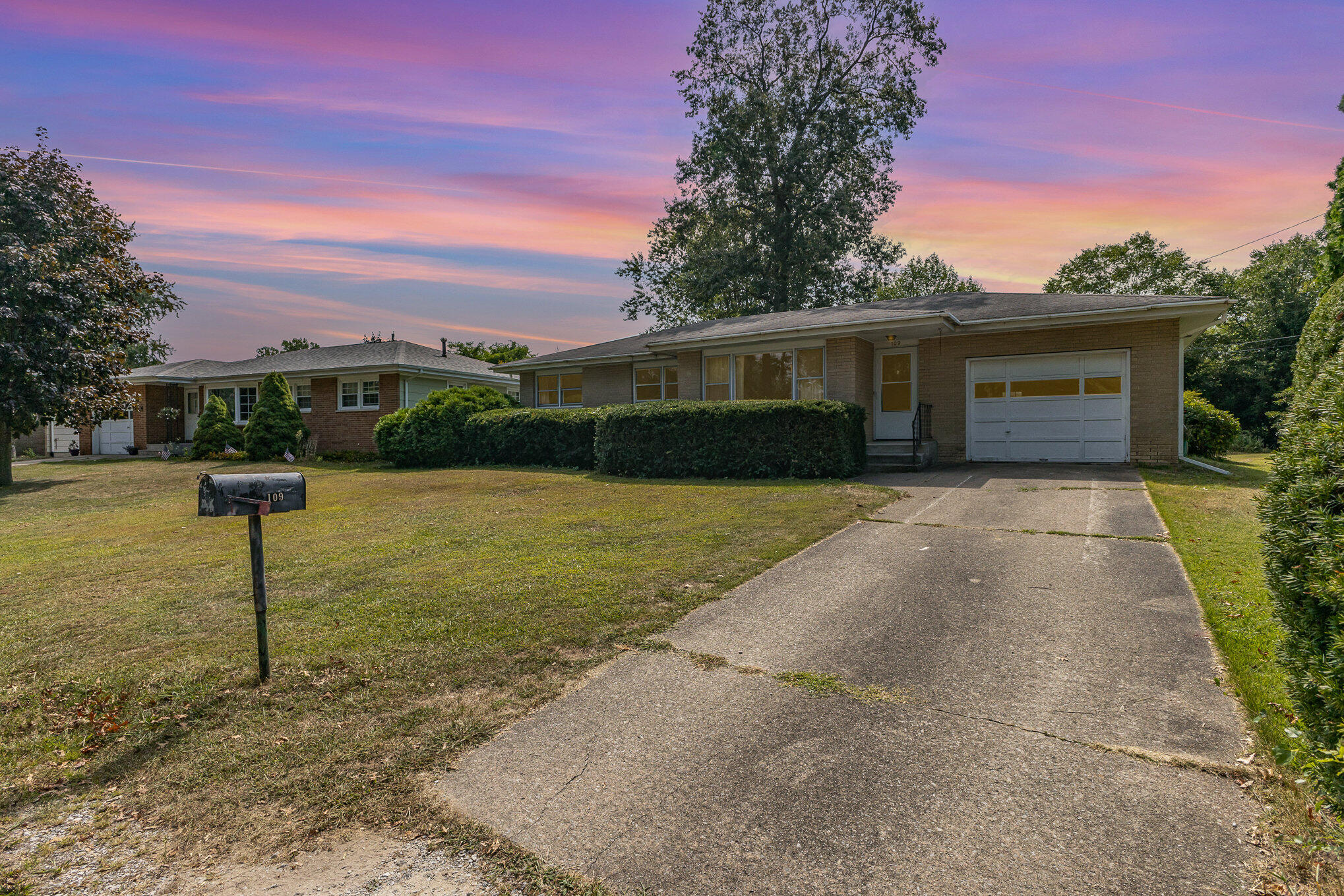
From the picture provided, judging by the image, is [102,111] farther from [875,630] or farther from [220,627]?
[875,630]

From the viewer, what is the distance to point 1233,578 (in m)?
5.07

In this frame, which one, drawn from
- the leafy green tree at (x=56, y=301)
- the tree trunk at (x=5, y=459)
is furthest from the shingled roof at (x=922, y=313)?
the tree trunk at (x=5, y=459)

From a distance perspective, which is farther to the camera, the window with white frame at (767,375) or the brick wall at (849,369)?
the window with white frame at (767,375)

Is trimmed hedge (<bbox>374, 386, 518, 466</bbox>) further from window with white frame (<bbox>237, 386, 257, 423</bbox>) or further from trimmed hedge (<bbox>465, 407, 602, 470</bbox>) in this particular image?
window with white frame (<bbox>237, 386, 257, 423</bbox>)

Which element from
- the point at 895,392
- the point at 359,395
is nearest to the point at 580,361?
the point at 895,392

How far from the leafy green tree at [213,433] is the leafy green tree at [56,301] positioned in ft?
16.0

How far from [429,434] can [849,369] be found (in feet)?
37.6

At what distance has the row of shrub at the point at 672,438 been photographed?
39.3 feet

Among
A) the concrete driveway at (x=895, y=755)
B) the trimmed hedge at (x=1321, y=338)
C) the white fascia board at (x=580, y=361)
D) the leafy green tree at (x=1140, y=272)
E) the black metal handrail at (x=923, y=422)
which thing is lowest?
the concrete driveway at (x=895, y=755)

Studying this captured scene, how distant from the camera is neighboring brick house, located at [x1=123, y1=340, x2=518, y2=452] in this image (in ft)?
78.7

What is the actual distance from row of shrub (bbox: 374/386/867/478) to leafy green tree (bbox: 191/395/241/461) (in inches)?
404

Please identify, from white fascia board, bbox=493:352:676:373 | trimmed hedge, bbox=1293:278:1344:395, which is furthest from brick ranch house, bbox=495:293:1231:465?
trimmed hedge, bbox=1293:278:1344:395

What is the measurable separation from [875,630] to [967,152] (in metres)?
12.6

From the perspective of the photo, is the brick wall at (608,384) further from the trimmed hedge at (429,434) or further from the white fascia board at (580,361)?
the trimmed hedge at (429,434)
